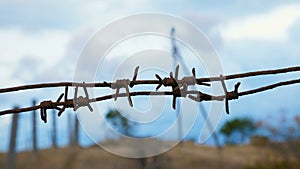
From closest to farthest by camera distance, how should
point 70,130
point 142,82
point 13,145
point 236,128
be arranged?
point 142,82, point 13,145, point 70,130, point 236,128

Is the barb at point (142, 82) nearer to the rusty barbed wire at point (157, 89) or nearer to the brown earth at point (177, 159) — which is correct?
the rusty barbed wire at point (157, 89)

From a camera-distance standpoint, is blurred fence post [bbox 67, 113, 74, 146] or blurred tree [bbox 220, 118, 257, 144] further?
blurred tree [bbox 220, 118, 257, 144]

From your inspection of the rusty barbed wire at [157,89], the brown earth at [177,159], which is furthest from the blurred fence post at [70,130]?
the rusty barbed wire at [157,89]

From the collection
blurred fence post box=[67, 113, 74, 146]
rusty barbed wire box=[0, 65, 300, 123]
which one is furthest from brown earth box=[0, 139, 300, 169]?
rusty barbed wire box=[0, 65, 300, 123]

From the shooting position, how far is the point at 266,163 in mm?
10953

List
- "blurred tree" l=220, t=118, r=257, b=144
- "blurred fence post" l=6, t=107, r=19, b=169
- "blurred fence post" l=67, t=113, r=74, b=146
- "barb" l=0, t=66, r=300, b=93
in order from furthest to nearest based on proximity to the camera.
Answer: "blurred tree" l=220, t=118, r=257, b=144, "blurred fence post" l=67, t=113, r=74, b=146, "blurred fence post" l=6, t=107, r=19, b=169, "barb" l=0, t=66, r=300, b=93

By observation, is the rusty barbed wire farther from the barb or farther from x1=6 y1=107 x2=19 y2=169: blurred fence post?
x1=6 y1=107 x2=19 y2=169: blurred fence post

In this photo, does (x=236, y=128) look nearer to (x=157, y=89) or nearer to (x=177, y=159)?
(x=177, y=159)

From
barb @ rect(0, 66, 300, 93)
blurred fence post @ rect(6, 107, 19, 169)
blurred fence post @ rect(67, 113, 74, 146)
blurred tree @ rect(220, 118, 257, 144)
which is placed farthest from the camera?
blurred tree @ rect(220, 118, 257, 144)

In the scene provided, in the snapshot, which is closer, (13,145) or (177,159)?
(13,145)

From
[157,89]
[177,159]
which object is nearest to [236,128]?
[177,159]

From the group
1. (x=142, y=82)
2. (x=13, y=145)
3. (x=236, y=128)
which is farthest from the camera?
(x=236, y=128)

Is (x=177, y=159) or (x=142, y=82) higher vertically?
(x=142, y=82)

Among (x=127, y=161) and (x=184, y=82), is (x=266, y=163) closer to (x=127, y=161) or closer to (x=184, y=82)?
(x=127, y=161)
